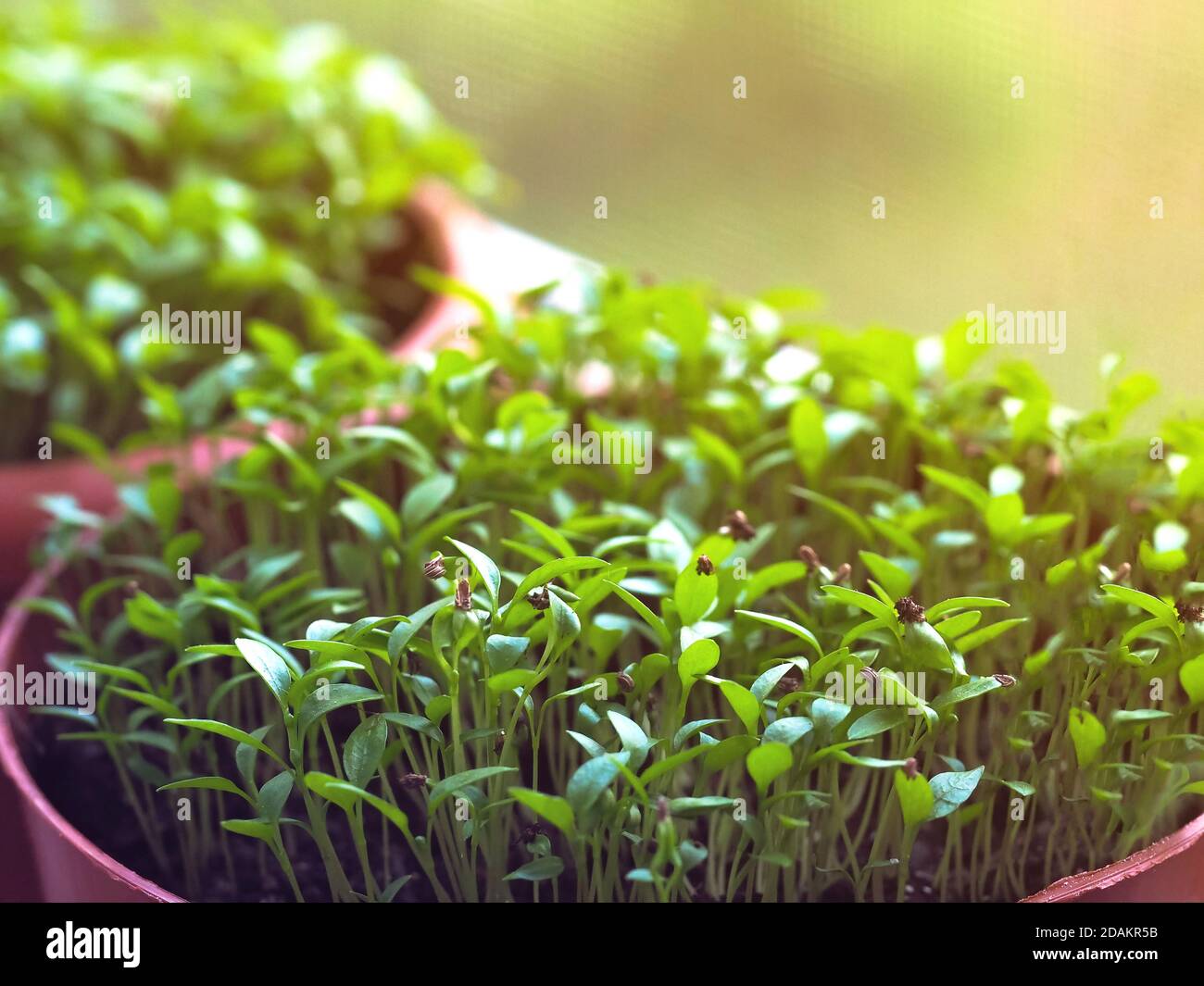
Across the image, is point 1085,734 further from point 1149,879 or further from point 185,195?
point 185,195

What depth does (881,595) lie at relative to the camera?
0.60 metres

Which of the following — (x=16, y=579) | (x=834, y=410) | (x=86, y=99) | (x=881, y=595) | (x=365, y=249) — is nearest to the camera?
(x=881, y=595)

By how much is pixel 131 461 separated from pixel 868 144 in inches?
34.7

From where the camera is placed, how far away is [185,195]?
1165 mm

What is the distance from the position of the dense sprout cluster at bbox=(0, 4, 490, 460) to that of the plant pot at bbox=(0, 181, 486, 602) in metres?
0.03

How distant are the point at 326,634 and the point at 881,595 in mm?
283

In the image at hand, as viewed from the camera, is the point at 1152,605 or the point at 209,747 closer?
the point at 1152,605

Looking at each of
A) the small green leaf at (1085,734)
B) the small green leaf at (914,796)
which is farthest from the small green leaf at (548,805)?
the small green leaf at (1085,734)

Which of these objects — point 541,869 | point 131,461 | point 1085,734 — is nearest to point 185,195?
point 131,461

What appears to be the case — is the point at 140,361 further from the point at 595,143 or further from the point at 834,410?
the point at 595,143

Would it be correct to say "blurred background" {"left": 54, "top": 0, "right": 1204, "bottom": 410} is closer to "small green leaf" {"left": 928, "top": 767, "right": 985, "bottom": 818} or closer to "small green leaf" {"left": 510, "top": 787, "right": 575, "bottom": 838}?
"small green leaf" {"left": 928, "top": 767, "right": 985, "bottom": 818}

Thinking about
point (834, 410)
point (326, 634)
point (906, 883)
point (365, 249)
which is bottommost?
point (906, 883)
